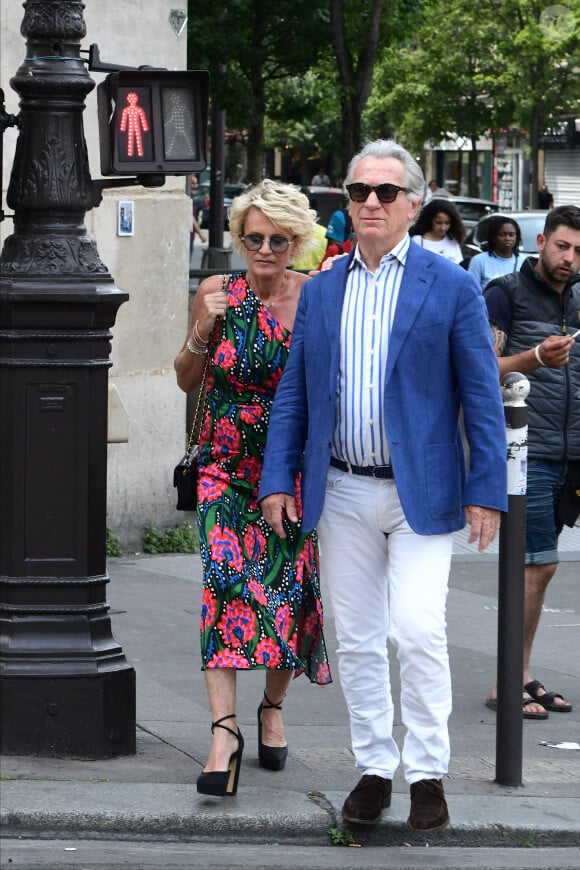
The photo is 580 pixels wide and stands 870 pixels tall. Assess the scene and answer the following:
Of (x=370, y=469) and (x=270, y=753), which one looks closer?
(x=370, y=469)

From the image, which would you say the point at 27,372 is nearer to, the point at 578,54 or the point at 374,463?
the point at 374,463

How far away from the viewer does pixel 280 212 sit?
509 centimetres

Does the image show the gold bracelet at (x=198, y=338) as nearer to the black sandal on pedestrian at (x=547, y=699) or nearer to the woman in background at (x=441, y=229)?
the black sandal on pedestrian at (x=547, y=699)

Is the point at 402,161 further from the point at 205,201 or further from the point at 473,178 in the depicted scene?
the point at 473,178

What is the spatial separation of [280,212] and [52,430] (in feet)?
3.36

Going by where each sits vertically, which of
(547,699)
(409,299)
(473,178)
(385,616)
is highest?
(473,178)

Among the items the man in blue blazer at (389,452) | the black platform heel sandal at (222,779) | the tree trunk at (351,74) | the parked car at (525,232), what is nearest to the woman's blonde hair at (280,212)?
the man in blue blazer at (389,452)

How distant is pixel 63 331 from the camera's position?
5238 mm

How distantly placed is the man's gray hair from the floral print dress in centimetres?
62

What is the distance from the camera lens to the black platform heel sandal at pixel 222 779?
485 cm

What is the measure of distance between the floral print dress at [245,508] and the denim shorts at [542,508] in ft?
5.16

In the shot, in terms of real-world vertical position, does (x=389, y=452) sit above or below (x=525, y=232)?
below

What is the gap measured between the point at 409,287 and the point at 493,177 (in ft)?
180

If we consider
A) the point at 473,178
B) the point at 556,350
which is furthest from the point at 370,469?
the point at 473,178
